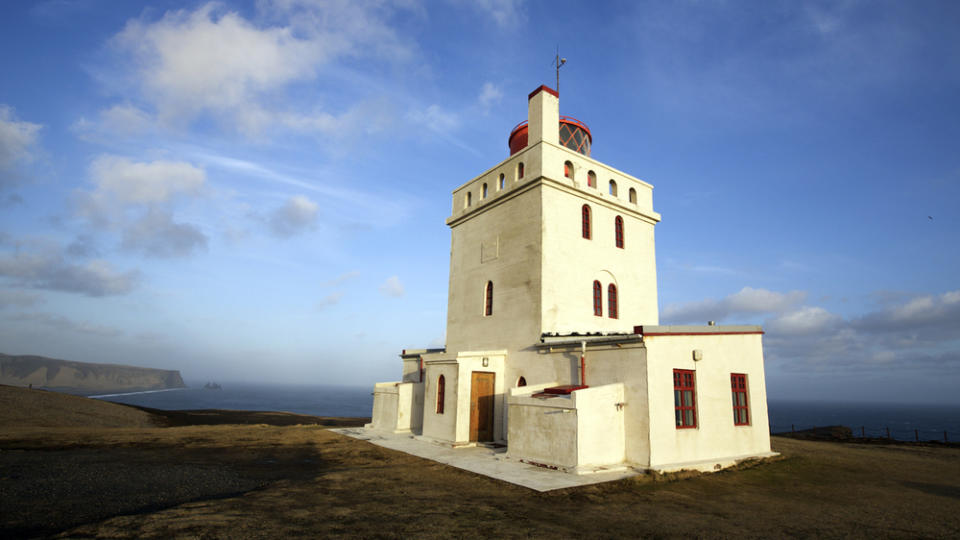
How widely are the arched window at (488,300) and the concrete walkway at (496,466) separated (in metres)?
5.82

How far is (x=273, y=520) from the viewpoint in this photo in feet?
23.2

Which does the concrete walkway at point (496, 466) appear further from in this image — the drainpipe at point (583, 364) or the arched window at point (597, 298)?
the arched window at point (597, 298)

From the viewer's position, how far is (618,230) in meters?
20.7

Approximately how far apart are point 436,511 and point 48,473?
29.9 feet

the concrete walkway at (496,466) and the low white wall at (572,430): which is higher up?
the low white wall at (572,430)

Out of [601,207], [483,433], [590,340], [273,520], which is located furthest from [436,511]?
[601,207]

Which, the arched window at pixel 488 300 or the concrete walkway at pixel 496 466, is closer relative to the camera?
the concrete walkway at pixel 496 466

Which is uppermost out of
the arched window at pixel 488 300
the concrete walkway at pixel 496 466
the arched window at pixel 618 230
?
the arched window at pixel 618 230

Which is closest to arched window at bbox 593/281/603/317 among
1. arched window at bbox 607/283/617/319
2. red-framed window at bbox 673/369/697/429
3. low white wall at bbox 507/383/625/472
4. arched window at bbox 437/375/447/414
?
arched window at bbox 607/283/617/319

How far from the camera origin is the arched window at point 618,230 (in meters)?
20.5

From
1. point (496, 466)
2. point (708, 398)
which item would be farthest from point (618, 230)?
point (496, 466)

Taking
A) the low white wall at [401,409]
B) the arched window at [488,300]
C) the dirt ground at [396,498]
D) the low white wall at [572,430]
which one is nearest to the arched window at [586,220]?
the arched window at [488,300]

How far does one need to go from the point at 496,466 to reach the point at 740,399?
8.79 m

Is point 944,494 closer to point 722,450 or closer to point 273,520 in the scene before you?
point 722,450
